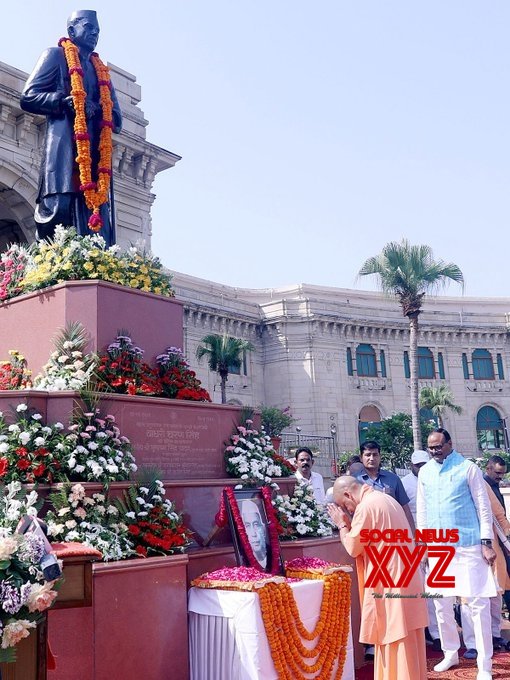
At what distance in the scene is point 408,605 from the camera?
511 centimetres

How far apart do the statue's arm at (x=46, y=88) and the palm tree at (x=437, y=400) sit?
138 ft

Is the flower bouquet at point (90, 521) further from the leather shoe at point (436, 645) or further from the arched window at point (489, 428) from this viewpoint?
the arched window at point (489, 428)

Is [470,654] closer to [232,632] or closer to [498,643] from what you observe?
[498,643]

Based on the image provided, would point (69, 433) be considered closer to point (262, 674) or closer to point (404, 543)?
point (262, 674)

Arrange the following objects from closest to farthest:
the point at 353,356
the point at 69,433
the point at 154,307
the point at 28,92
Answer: the point at 69,433
the point at 154,307
the point at 28,92
the point at 353,356

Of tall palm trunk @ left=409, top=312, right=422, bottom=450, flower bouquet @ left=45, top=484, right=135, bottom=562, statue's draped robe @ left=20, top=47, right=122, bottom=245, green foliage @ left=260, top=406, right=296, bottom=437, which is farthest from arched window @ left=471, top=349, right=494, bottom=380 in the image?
flower bouquet @ left=45, top=484, right=135, bottom=562

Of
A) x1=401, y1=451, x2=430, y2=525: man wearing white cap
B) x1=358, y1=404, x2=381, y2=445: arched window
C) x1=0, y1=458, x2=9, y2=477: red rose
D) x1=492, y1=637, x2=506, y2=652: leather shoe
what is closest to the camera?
x1=0, y1=458, x2=9, y2=477: red rose

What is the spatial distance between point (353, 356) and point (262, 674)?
146ft

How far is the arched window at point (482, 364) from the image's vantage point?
174 ft

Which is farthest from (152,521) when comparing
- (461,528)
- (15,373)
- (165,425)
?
(461,528)

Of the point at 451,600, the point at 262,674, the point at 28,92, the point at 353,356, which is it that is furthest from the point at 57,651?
the point at 353,356

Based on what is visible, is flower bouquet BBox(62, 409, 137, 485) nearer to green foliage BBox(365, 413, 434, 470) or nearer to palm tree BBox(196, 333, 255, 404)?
palm tree BBox(196, 333, 255, 404)

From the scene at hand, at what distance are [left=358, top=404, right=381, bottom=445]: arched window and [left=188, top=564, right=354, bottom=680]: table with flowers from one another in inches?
1674

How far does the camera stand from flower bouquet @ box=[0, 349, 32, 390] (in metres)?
7.92
